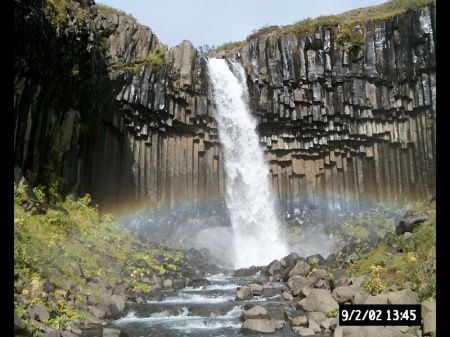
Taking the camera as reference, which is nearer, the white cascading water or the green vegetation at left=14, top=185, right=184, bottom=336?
the green vegetation at left=14, top=185, right=184, bottom=336

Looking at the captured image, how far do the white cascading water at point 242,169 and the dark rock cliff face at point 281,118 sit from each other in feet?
2.03

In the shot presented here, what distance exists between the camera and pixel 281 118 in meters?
30.7

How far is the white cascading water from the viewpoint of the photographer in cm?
3075

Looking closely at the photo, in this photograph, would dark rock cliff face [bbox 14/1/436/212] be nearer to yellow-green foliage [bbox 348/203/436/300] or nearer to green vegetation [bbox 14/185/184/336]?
green vegetation [bbox 14/185/184/336]

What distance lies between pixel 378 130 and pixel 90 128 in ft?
57.7

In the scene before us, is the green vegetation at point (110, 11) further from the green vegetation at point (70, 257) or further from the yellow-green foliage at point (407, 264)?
the yellow-green foliage at point (407, 264)

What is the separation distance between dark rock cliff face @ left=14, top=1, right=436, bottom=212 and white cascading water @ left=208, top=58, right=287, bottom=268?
62 cm

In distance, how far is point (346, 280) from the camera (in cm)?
1548

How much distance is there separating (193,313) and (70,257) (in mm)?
5623

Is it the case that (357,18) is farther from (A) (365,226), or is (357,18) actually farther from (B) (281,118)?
(A) (365,226)

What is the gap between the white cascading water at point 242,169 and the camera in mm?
30750

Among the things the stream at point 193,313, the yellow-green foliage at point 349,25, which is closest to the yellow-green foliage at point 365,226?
the yellow-green foliage at point 349,25

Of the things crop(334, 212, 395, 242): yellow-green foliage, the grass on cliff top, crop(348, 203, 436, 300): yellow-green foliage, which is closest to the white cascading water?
crop(334, 212, 395, 242): yellow-green foliage
